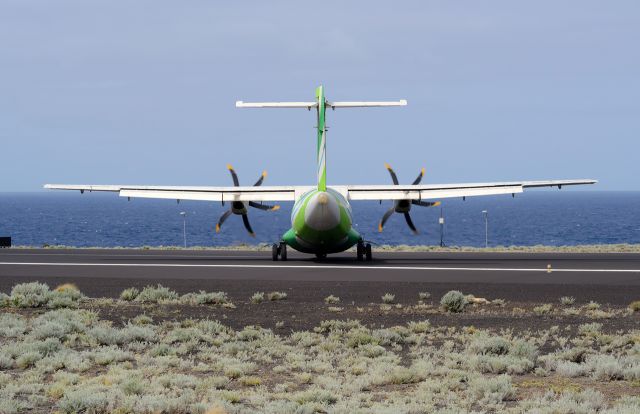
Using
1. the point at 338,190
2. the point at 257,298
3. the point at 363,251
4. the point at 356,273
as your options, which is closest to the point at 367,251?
the point at 363,251

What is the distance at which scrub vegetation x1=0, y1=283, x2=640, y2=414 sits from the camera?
12766mm

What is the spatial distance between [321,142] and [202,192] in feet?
24.6

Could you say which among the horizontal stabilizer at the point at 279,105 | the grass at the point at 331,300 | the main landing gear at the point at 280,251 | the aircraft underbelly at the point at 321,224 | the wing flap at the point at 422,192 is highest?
the horizontal stabilizer at the point at 279,105

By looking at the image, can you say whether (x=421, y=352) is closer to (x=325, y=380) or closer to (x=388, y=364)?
(x=388, y=364)

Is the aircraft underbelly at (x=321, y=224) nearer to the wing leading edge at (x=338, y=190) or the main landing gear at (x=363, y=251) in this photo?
the main landing gear at (x=363, y=251)

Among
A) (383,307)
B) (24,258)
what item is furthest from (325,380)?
(24,258)

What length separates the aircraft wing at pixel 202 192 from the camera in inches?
1635

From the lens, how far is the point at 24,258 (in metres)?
44.0

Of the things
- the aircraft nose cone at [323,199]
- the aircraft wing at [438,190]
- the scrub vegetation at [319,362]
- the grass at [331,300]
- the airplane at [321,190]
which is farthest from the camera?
the aircraft wing at [438,190]

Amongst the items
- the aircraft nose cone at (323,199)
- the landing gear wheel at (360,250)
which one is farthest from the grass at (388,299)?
the landing gear wheel at (360,250)

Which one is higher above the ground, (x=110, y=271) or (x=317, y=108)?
(x=317, y=108)

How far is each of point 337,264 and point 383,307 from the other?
50.7ft

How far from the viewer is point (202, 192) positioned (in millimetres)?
41906

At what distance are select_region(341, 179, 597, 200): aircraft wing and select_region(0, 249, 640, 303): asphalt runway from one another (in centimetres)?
331
